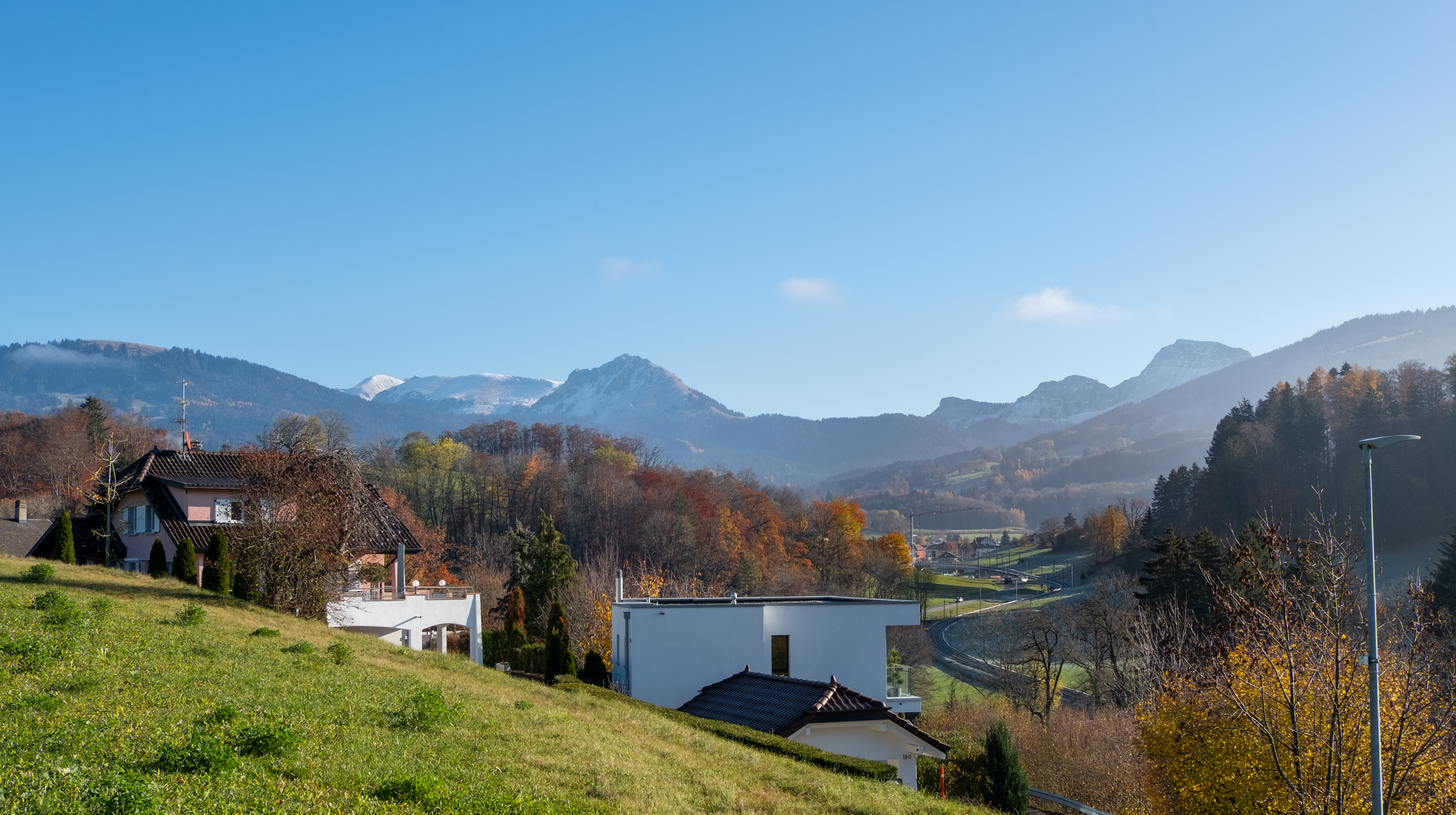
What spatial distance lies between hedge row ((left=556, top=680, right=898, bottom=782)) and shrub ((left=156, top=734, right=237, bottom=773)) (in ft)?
31.5

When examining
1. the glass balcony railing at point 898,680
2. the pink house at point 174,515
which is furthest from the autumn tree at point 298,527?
the glass balcony railing at point 898,680

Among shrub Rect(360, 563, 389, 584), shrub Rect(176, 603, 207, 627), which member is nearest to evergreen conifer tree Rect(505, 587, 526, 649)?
shrub Rect(360, 563, 389, 584)

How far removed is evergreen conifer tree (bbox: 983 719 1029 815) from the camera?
2667 centimetres

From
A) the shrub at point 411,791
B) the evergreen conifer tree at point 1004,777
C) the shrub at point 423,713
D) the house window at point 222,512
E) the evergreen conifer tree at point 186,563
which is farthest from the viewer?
the house window at point 222,512

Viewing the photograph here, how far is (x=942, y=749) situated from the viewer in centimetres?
2175

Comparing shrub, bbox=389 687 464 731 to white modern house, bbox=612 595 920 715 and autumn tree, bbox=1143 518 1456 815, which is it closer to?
autumn tree, bbox=1143 518 1456 815

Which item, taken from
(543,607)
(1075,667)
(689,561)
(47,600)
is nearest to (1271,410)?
(1075,667)

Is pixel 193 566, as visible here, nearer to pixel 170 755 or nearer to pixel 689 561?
pixel 170 755

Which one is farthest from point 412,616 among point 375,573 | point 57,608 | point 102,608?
point 57,608

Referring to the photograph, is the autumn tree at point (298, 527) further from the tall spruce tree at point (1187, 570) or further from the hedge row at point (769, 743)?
the tall spruce tree at point (1187, 570)

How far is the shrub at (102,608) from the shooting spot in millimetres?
16625

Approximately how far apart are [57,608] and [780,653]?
19874 millimetres

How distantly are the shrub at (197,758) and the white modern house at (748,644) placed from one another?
20.7 m

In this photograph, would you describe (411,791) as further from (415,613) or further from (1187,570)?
(1187,570)
